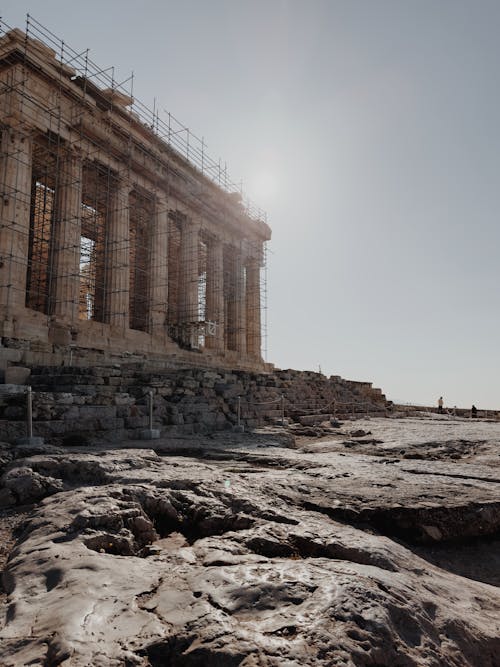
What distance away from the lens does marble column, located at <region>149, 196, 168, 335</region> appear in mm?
24688

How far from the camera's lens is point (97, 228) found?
2330 cm

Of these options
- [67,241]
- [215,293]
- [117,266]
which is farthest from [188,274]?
[67,241]

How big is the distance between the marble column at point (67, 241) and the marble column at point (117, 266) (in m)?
2.40

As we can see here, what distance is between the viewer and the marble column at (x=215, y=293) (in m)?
29.0

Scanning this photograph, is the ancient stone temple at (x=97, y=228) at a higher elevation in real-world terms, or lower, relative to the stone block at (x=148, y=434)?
higher

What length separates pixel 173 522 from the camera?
3.42 metres

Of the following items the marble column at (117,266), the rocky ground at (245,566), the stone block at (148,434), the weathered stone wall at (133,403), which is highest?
the marble column at (117,266)

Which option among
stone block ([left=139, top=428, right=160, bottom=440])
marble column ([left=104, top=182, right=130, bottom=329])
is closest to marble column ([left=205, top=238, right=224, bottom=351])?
marble column ([left=104, top=182, right=130, bottom=329])

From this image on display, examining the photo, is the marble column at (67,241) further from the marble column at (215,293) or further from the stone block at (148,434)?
the stone block at (148,434)

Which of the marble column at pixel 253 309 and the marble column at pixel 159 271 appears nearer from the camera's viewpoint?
the marble column at pixel 159 271

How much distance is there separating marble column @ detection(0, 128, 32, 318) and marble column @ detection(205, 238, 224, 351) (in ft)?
43.7

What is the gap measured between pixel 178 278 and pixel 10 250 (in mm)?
12214

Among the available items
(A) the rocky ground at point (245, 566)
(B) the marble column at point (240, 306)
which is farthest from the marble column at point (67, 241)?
(A) the rocky ground at point (245, 566)

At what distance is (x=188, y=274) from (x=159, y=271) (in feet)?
10.0
